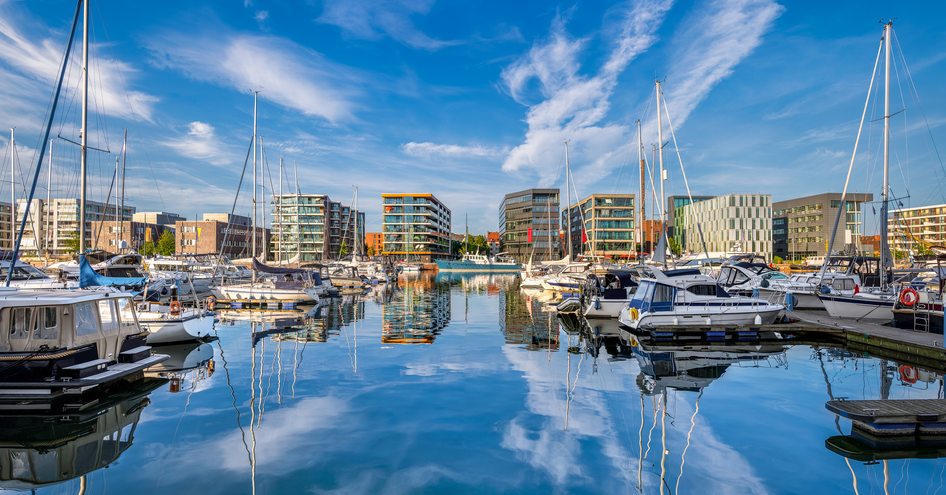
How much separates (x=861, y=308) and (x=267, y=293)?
3956cm

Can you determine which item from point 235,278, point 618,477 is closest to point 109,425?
point 618,477

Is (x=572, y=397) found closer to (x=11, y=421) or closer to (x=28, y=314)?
(x=11, y=421)

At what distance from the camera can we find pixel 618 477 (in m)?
9.49

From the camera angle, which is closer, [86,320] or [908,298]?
[86,320]

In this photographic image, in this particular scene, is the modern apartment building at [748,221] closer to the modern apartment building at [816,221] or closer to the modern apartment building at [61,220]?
the modern apartment building at [816,221]

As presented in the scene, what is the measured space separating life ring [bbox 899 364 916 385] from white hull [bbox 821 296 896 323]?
32.6 ft

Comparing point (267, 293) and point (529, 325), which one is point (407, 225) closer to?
point (267, 293)

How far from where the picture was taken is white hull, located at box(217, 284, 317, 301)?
4022 centimetres

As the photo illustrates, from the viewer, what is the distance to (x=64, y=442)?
11188 mm

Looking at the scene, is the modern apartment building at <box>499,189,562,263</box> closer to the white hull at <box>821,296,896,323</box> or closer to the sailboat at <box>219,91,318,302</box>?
the sailboat at <box>219,91,318,302</box>

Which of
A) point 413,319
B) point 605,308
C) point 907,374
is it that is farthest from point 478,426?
point 413,319

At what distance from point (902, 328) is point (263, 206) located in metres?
59.6

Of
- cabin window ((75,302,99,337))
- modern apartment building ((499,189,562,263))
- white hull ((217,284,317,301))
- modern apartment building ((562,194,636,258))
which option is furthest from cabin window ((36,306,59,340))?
modern apartment building ((499,189,562,263))

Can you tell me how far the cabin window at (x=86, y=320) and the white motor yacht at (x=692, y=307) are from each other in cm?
2192
